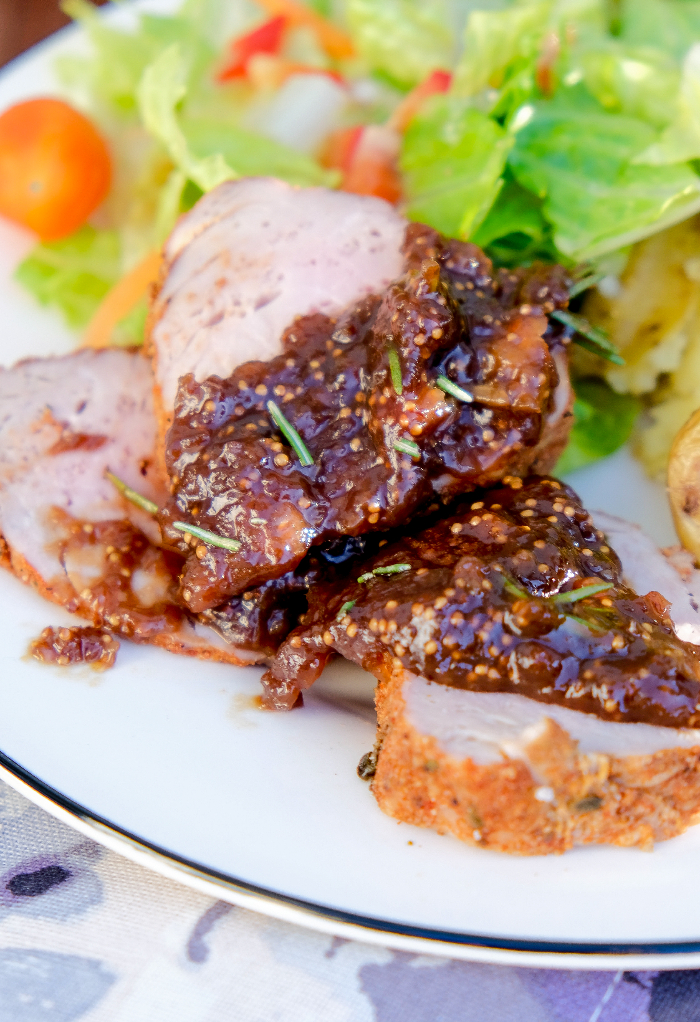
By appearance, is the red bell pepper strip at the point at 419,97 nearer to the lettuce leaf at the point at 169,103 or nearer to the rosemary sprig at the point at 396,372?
the lettuce leaf at the point at 169,103

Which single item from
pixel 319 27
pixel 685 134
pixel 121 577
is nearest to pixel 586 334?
pixel 685 134

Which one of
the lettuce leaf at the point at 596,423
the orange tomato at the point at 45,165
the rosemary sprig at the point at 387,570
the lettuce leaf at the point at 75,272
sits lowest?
the lettuce leaf at the point at 596,423

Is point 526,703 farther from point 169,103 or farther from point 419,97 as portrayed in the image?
point 169,103

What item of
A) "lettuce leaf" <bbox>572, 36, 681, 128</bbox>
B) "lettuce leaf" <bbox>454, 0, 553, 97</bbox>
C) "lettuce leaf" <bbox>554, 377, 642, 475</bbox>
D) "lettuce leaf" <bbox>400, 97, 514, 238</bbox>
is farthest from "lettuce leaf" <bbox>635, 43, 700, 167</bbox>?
"lettuce leaf" <bbox>554, 377, 642, 475</bbox>

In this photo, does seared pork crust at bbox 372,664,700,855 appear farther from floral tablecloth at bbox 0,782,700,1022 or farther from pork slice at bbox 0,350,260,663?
pork slice at bbox 0,350,260,663

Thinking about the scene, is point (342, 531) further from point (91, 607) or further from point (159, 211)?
point (159, 211)

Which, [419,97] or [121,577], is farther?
[419,97]

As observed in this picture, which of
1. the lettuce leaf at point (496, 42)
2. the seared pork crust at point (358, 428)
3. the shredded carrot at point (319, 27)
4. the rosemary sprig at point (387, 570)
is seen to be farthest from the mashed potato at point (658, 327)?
the shredded carrot at point (319, 27)
